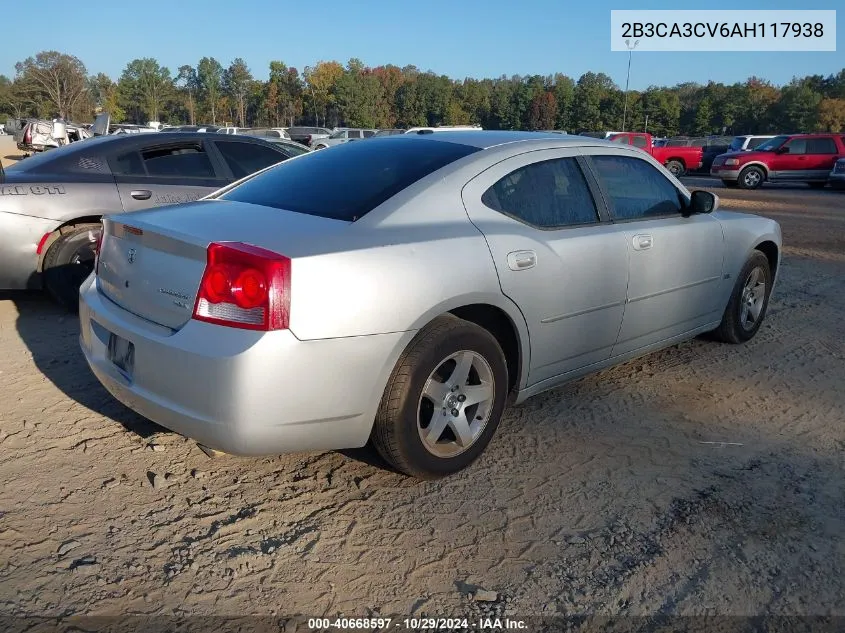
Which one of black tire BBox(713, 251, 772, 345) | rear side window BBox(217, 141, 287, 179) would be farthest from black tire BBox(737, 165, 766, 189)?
rear side window BBox(217, 141, 287, 179)

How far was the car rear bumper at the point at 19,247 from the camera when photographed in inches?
203

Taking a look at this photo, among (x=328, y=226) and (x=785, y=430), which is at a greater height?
(x=328, y=226)

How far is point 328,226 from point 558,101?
88499 mm

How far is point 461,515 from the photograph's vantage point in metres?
2.91

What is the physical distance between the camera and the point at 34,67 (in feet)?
285

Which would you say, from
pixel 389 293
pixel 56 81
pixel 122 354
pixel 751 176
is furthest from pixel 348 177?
pixel 56 81

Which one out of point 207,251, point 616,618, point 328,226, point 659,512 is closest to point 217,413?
point 207,251

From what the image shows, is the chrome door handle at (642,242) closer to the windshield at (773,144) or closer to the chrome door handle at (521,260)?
the chrome door handle at (521,260)

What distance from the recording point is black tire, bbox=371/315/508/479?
287 cm

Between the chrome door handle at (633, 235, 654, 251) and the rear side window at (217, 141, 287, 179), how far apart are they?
3.78 meters

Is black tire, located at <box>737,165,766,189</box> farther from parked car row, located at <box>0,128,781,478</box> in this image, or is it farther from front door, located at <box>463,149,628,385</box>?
front door, located at <box>463,149,628,385</box>

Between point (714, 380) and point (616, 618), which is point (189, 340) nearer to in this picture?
point (616, 618)

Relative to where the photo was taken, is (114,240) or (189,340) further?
(114,240)

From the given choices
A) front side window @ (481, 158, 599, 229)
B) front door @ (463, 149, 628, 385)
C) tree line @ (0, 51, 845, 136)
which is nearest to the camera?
front door @ (463, 149, 628, 385)
